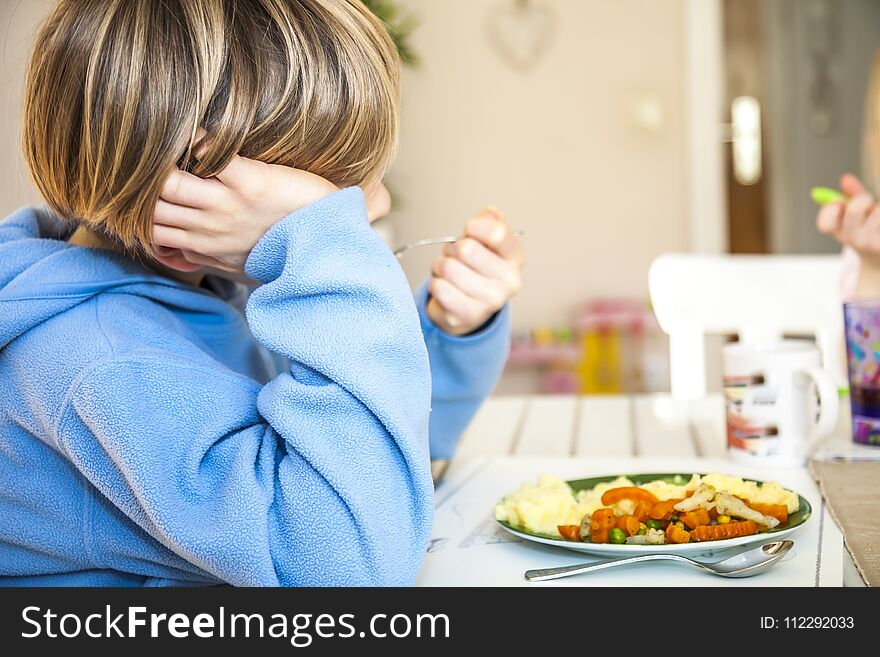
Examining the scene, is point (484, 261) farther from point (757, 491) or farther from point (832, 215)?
point (832, 215)

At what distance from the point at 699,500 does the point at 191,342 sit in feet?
1.15

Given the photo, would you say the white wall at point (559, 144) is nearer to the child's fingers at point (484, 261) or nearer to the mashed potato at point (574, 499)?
the child's fingers at point (484, 261)

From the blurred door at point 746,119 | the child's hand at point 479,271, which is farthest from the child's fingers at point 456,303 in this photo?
the blurred door at point 746,119

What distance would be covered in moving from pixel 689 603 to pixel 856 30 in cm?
433

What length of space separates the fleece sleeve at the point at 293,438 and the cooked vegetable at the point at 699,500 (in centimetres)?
18

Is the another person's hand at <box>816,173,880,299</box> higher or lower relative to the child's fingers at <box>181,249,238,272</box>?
lower

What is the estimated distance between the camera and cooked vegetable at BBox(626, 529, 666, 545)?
0.62 metres

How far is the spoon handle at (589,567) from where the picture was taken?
59 centimetres

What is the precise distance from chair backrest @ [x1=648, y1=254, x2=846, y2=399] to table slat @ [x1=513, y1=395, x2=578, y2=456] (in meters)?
0.35

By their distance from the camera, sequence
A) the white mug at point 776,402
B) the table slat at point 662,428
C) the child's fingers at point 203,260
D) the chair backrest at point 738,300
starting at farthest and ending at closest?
1. the chair backrest at point 738,300
2. the table slat at point 662,428
3. the white mug at point 776,402
4. the child's fingers at point 203,260

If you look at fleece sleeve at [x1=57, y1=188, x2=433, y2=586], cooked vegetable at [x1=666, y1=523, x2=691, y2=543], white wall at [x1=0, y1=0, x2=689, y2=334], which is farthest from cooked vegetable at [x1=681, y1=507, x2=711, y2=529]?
white wall at [x1=0, y1=0, x2=689, y2=334]

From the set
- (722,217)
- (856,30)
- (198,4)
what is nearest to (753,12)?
(856,30)

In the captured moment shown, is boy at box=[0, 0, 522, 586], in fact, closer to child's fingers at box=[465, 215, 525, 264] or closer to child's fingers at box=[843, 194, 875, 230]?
child's fingers at box=[465, 215, 525, 264]

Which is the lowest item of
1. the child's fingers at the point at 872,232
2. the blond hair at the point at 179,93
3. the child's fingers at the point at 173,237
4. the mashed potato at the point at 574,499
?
the mashed potato at the point at 574,499
